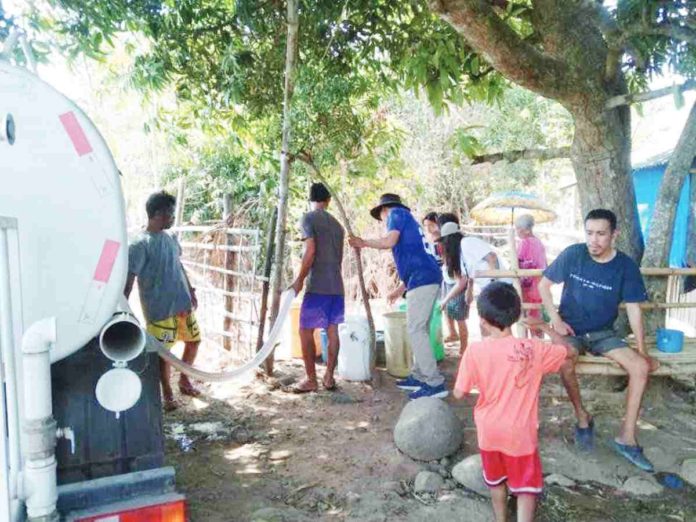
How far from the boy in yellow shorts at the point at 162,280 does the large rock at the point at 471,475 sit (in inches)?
93.1

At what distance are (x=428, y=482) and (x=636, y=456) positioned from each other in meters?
1.34

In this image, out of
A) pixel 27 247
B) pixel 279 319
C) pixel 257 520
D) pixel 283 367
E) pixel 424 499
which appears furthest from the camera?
pixel 283 367

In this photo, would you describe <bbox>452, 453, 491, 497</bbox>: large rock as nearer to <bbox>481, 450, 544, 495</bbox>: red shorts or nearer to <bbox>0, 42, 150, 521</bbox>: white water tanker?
<bbox>481, 450, 544, 495</bbox>: red shorts

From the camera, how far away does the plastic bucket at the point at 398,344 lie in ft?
17.6

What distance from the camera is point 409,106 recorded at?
13578mm

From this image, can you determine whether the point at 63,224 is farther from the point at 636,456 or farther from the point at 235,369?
the point at 636,456

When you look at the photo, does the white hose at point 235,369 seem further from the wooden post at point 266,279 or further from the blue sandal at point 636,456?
the blue sandal at point 636,456

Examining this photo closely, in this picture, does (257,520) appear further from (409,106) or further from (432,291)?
(409,106)

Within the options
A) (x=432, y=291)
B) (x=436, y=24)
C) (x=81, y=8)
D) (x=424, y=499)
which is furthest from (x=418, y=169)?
(x=424, y=499)

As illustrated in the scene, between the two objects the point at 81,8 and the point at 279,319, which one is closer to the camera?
the point at 81,8

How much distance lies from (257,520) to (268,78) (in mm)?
3833

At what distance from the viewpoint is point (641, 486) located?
332 centimetres

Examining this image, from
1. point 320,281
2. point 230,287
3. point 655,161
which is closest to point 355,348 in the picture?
point 320,281

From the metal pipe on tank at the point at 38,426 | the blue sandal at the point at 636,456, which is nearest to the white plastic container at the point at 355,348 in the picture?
the blue sandal at the point at 636,456
